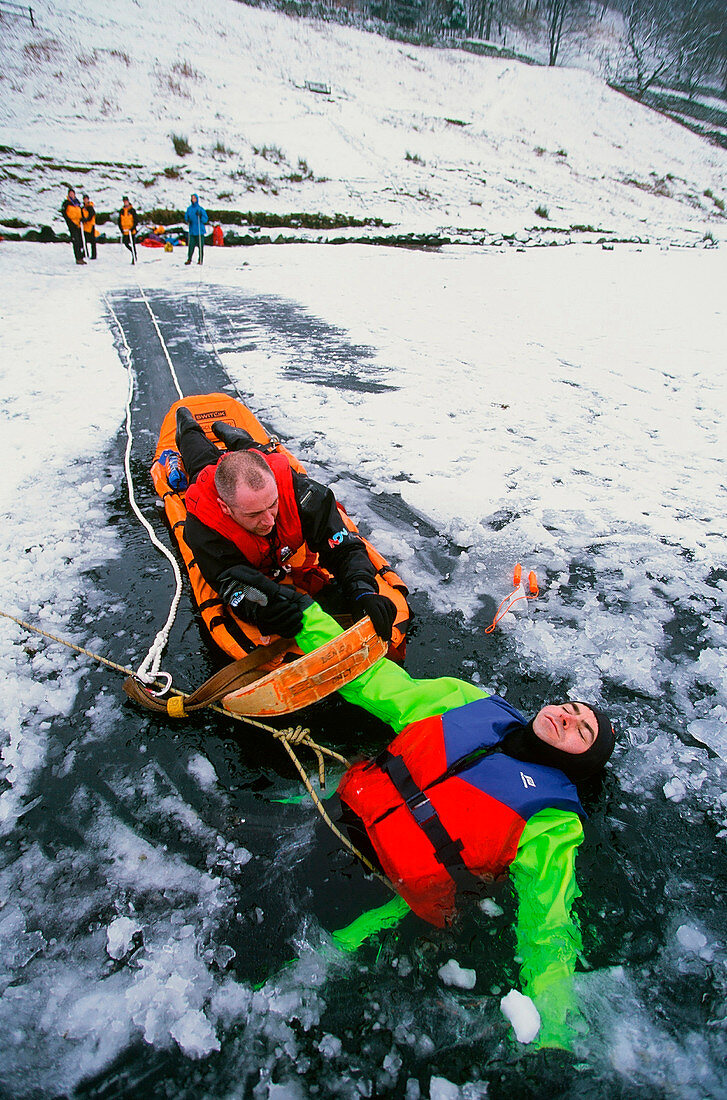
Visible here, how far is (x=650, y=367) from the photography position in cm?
690

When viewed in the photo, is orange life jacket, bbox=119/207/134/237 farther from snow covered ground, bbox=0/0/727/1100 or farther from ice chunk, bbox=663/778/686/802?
ice chunk, bbox=663/778/686/802

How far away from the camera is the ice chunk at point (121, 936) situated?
1704mm

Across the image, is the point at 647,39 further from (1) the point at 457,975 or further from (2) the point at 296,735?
(1) the point at 457,975

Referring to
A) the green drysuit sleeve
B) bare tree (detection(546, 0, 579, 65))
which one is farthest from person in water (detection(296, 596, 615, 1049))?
bare tree (detection(546, 0, 579, 65))

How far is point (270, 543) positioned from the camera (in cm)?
266

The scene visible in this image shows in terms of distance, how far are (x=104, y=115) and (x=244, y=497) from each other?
87.3 feet

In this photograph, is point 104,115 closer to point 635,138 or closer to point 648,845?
point 648,845

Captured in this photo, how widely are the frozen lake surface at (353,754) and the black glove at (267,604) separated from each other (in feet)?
1.52

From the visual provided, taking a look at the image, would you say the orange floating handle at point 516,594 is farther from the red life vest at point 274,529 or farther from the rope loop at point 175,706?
the rope loop at point 175,706

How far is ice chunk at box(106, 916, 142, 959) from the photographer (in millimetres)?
1704

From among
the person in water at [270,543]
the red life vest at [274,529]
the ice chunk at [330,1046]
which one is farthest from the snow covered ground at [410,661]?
the red life vest at [274,529]

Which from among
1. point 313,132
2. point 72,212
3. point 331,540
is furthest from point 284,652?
point 313,132

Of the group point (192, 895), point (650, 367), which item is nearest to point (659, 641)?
point (192, 895)

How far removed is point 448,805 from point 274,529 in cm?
148
